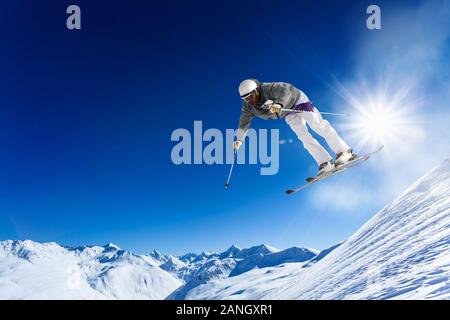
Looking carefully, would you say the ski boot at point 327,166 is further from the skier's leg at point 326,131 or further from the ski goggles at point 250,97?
the ski goggles at point 250,97

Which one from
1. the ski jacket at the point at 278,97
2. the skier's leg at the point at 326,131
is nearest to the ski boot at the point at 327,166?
the skier's leg at the point at 326,131

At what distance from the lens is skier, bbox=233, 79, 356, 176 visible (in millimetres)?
5438

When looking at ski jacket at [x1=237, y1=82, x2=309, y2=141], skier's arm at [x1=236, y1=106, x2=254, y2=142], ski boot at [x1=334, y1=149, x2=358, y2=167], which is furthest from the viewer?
skier's arm at [x1=236, y1=106, x2=254, y2=142]

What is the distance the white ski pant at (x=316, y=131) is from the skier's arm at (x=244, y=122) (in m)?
0.62

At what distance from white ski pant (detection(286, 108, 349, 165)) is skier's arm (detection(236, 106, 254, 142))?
0.62 meters

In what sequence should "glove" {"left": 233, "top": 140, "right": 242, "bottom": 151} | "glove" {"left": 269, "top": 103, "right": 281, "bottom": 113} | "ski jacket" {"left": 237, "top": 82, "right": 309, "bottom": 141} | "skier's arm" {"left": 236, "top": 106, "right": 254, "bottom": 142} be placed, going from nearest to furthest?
"glove" {"left": 269, "top": 103, "right": 281, "bottom": 113}
"ski jacket" {"left": 237, "top": 82, "right": 309, "bottom": 141}
"skier's arm" {"left": 236, "top": 106, "right": 254, "bottom": 142}
"glove" {"left": 233, "top": 140, "right": 242, "bottom": 151}

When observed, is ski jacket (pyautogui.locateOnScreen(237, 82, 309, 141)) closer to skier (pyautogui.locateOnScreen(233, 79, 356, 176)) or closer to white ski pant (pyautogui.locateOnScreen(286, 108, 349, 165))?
skier (pyautogui.locateOnScreen(233, 79, 356, 176))

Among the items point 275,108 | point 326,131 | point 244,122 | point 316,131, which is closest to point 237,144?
point 244,122

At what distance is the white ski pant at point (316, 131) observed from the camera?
565 centimetres

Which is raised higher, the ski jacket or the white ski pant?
the ski jacket

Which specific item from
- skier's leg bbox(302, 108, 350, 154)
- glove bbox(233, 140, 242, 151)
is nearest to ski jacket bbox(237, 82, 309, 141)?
skier's leg bbox(302, 108, 350, 154)
